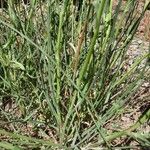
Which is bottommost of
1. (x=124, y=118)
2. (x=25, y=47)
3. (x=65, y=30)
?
(x=124, y=118)

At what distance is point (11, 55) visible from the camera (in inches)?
57.0

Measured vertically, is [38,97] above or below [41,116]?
above

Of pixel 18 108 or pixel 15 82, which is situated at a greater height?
pixel 15 82

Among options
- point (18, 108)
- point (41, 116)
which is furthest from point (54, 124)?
point (18, 108)

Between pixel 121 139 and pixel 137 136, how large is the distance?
39cm

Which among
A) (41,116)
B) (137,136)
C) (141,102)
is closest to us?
(137,136)

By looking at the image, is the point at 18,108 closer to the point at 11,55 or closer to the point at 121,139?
the point at 11,55

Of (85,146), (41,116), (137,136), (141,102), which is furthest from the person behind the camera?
(141,102)

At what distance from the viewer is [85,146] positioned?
48.6 inches

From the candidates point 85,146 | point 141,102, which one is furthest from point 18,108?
point 141,102

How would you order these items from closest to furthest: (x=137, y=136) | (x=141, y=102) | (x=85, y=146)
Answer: (x=137, y=136) → (x=85, y=146) → (x=141, y=102)

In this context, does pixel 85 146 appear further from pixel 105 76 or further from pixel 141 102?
pixel 141 102

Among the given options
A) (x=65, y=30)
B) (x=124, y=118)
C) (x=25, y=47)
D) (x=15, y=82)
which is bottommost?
(x=124, y=118)

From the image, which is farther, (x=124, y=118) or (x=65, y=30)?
(x=124, y=118)
